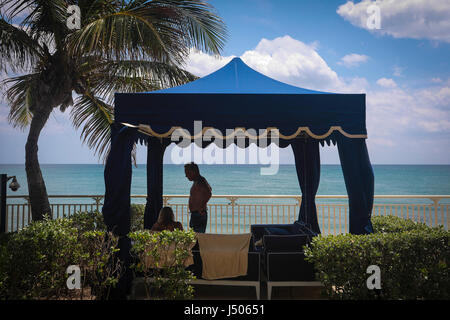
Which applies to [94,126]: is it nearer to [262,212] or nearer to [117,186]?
[117,186]

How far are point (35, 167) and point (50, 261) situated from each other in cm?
326

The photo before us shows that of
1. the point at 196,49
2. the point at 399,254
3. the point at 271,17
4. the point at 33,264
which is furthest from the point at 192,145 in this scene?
the point at 271,17

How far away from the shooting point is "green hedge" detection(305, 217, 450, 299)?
285cm

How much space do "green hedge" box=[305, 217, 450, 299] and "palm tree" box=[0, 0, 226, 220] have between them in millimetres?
4051

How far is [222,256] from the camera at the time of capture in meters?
3.43

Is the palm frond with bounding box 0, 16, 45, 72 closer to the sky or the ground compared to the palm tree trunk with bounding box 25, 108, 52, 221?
closer to the sky

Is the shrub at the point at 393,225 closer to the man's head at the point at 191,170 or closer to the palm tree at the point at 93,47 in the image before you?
the man's head at the point at 191,170

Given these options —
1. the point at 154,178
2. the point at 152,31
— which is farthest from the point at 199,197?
the point at 152,31

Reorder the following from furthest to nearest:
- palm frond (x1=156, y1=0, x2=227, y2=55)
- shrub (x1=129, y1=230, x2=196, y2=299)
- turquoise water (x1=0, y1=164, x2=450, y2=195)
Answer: turquoise water (x1=0, y1=164, x2=450, y2=195)
palm frond (x1=156, y1=0, x2=227, y2=55)
shrub (x1=129, y1=230, x2=196, y2=299)

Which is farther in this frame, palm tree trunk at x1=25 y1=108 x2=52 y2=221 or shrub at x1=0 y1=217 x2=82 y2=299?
palm tree trunk at x1=25 y1=108 x2=52 y2=221

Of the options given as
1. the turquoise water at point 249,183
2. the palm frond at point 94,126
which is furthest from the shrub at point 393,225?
the turquoise water at point 249,183

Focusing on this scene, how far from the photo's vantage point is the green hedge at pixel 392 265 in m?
2.85

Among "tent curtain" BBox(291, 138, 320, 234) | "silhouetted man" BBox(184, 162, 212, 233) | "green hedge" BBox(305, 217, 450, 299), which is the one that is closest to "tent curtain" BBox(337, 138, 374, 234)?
"green hedge" BBox(305, 217, 450, 299)

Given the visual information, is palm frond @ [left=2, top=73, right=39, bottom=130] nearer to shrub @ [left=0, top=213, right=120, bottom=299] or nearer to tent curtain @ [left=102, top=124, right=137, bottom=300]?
tent curtain @ [left=102, top=124, right=137, bottom=300]
